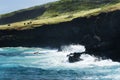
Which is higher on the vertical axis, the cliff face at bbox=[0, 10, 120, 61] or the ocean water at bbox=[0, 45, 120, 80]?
the cliff face at bbox=[0, 10, 120, 61]

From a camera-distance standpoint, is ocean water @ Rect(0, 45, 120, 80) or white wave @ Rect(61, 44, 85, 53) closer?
ocean water @ Rect(0, 45, 120, 80)

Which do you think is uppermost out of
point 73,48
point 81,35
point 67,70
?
point 81,35

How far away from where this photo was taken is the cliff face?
100125 millimetres

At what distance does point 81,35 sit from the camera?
141250 millimetres

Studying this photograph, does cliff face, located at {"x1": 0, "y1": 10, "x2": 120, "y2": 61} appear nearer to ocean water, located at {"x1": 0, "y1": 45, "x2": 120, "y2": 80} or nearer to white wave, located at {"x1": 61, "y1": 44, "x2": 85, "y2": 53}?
white wave, located at {"x1": 61, "y1": 44, "x2": 85, "y2": 53}

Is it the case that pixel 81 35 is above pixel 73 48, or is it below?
above

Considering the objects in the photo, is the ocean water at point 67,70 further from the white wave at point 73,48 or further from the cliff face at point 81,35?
the white wave at point 73,48

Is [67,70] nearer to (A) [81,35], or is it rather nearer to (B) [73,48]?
(B) [73,48]

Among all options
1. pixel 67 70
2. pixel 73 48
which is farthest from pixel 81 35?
pixel 67 70

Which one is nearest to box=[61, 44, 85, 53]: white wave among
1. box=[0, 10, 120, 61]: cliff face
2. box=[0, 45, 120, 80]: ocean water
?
box=[0, 10, 120, 61]: cliff face

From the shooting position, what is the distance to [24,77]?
75500 mm

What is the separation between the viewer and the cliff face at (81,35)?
100 m

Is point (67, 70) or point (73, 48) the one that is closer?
point (67, 70)

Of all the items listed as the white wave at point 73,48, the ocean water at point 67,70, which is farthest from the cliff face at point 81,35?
the ocean water at point 67,70
